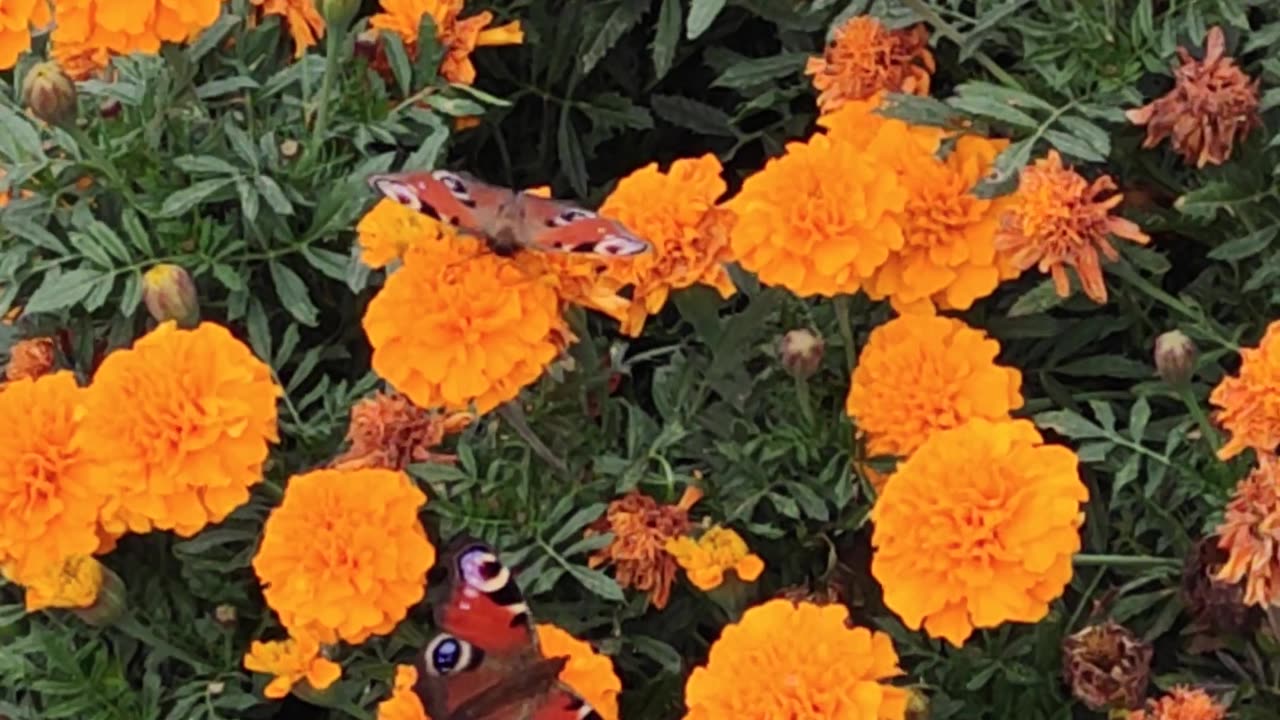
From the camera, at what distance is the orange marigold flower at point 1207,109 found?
1.19m

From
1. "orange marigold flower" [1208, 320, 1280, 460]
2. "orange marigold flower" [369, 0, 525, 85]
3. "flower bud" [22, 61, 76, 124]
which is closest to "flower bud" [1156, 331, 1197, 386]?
"orange marigold flower" [1208, 320, 1280, 460]

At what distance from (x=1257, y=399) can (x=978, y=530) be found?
0.19 meters

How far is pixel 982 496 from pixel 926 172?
0.27m

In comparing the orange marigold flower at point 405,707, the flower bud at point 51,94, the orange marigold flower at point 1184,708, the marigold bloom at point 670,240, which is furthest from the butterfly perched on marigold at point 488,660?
the flower bud at point 51,94

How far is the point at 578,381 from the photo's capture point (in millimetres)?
1271

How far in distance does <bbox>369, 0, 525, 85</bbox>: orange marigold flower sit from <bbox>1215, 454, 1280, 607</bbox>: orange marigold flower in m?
0.72

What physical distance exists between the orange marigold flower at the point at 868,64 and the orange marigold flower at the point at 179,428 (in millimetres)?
486

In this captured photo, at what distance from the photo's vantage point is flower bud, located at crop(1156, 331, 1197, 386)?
3.71 ft

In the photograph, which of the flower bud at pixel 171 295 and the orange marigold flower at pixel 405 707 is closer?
the orange marigold flower at pixel 405 707

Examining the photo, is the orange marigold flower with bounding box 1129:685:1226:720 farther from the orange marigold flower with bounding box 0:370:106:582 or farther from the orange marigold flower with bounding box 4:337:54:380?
the orange marigold flower with bounding box 4:337:54:380

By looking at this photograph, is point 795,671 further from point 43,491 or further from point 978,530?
point 43,491

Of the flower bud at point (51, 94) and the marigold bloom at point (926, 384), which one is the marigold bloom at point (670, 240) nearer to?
the marigold bloom at point (926, 384)

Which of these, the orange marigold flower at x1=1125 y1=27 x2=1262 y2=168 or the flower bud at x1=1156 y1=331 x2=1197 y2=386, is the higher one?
the orange marigold flower at x1=1125 y1=27 x2=1262 y2=168

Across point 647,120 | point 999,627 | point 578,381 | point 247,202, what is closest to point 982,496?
point 999,627
